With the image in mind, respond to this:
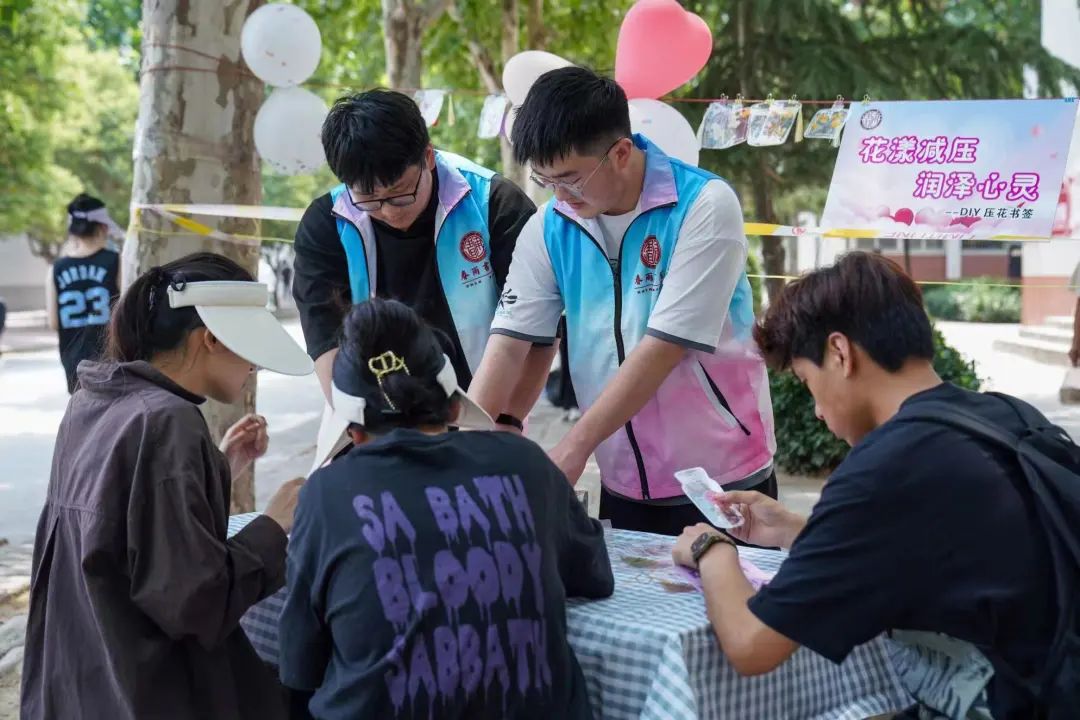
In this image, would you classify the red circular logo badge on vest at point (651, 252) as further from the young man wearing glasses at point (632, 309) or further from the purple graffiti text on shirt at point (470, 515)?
the purple graffiti text on shirt at point (470, 515)

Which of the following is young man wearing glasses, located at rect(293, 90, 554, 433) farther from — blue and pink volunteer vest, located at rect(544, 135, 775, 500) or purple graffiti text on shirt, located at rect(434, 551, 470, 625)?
purple graffiti text on shirt, located at rect(434, 551, 470, 625)

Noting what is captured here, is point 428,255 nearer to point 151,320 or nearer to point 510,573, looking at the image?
point 151,320

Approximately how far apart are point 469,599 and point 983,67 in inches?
327

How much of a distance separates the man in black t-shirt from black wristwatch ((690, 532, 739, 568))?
220 millimetres

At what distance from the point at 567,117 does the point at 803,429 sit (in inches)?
227

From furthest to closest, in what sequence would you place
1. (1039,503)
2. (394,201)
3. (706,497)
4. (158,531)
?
(394,201)
(706,497)
(158,531)
(1039,503)

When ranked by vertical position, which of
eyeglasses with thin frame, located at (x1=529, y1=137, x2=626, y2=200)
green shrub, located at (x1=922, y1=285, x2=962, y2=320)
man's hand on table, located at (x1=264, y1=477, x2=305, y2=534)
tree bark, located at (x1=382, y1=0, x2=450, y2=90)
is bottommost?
green shrub, located at (x1=922, y1=285, x2=962, y2=320)

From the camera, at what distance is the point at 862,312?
188 cm

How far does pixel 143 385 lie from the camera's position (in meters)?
2.14

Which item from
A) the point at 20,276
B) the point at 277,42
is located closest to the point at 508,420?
the point at 277,42

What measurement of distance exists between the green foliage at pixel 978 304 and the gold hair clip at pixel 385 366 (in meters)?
23.5

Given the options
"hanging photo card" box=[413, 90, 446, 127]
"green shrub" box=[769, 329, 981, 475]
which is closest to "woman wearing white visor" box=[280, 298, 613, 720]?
"hanging photo card" box=[413, 90, 446, 127]

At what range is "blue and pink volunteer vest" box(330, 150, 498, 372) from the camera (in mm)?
2971

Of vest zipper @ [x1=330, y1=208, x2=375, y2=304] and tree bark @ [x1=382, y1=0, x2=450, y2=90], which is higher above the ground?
tree bark @ [x1=382, y1=0, x2=450, y2=90]
